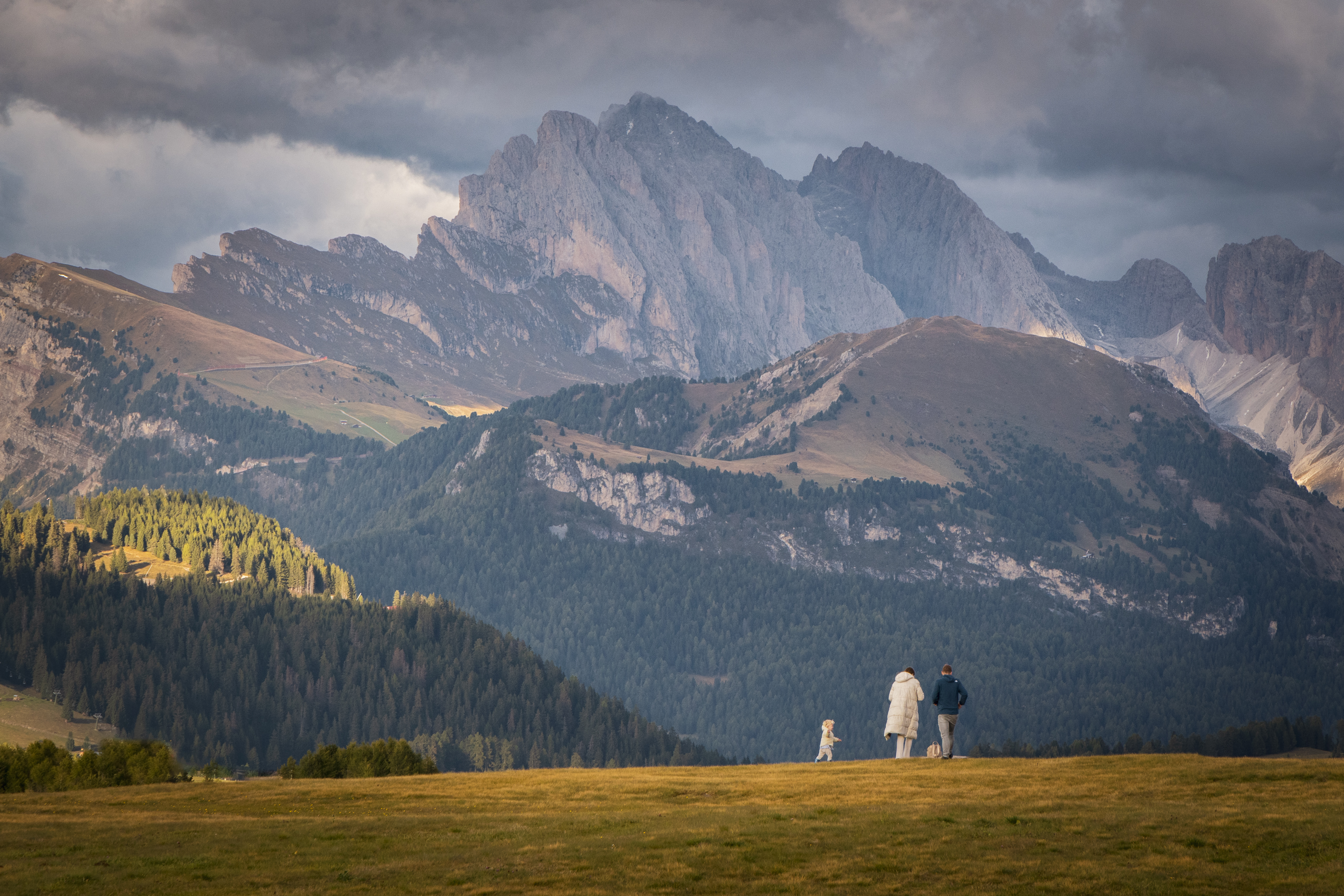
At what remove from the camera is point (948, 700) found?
77.9 m

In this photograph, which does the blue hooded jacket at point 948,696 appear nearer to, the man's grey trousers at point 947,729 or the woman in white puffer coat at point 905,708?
the man's grey trousers at point 947,729

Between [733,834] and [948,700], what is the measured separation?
2320 cm

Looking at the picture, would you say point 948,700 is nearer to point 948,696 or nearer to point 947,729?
point 948,696

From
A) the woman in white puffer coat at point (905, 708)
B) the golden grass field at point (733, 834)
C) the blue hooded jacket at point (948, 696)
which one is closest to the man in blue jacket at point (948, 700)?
the blue hooded jacket at point (948, 696)

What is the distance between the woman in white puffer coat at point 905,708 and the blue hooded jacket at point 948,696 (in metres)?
2.52

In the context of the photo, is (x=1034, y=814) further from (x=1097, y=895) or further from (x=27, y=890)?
(x=27, y=890)

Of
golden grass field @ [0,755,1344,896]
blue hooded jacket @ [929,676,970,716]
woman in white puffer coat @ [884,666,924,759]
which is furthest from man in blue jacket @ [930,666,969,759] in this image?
golden grass field @ [0,755,1344,896]

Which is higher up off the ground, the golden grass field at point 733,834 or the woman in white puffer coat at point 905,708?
the woman in white puffer coat at point 905,708

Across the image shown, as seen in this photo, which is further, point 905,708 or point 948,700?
point 905,708

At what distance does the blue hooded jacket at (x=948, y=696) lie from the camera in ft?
254

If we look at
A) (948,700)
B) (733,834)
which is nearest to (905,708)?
(948,700)

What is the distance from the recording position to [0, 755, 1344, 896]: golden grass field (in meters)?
50.9

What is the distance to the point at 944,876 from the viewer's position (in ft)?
167

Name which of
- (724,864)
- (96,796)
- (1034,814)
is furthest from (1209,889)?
(96,796)
